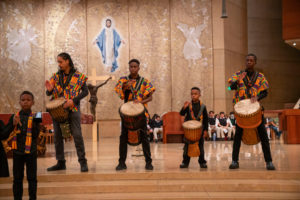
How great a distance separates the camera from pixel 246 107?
5.67 m

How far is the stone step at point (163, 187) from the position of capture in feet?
16.7

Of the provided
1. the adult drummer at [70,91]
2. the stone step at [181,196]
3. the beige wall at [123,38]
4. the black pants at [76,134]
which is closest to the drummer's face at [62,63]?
the adult drummer at [70,91]

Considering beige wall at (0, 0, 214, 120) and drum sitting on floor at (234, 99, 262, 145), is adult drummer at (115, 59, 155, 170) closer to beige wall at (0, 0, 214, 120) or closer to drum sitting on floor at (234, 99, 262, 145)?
drum sitting on floor at (234, 99, 262, 145)

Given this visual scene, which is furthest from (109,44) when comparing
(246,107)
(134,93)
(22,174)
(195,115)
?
(22,174)

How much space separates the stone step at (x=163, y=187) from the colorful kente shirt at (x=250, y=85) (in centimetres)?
132

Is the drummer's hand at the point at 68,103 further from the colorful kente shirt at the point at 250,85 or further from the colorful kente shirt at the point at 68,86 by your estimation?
the colorful kente shirt at the point at 250,85

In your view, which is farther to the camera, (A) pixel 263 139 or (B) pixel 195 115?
(B) pixel 195 115

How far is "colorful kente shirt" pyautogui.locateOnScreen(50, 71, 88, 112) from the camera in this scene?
568 centimetres

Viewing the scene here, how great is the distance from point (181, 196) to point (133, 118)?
1.34 meters

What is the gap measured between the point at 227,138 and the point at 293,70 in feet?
26.7

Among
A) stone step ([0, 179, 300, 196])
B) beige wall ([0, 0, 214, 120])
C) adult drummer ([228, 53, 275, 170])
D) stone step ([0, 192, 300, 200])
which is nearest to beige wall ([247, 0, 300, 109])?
beige wall ([0, 0, 214, 120])

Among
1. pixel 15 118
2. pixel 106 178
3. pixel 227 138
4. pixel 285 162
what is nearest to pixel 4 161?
pixel 15 118

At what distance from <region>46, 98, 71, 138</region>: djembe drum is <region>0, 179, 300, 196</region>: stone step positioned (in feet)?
2.61

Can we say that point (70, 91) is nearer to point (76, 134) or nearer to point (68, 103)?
point (68, 103)
